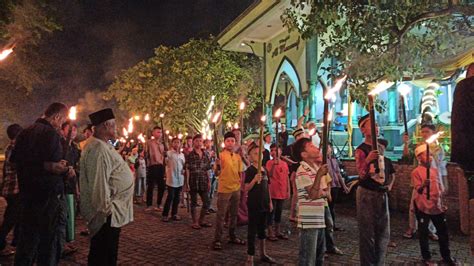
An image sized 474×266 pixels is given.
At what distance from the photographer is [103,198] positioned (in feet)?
13.1

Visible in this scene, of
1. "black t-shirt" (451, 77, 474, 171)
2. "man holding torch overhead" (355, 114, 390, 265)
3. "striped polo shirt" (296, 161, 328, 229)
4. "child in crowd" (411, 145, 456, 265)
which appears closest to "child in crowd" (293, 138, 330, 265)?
"striped polo shirt" (296, 161, 328, 229)

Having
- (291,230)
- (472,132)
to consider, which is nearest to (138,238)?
(291,230)

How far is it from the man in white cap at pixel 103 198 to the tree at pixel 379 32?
4898mm

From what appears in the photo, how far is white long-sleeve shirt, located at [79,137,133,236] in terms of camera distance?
4004mm

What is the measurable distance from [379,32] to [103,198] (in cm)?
590

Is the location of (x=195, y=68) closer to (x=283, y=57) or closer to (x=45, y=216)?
(x=283, y=57)

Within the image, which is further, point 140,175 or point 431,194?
point 140,175

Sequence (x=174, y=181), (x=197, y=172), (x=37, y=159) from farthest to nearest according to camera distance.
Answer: (x=174, y=181) → (x=197, y=172) → (x=37, y=159)

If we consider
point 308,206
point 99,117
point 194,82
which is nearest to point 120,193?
point 99,117

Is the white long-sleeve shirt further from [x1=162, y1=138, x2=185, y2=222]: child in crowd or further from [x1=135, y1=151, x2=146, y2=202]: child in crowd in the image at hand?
[x1=135, y1=151, x2=146, y2=202]: child in crowd

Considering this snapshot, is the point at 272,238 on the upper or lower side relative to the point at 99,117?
lower

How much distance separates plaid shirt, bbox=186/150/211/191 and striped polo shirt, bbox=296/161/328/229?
4687 millimetres

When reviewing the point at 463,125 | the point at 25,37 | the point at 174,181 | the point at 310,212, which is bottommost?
the point at 310,212

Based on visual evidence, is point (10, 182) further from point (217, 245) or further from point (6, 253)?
point (217, 245)
